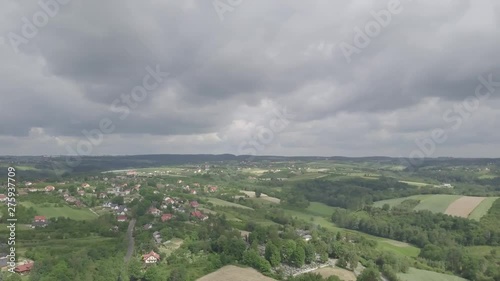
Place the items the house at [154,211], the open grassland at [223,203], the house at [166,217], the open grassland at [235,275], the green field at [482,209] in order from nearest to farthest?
1. the open grassland at [235,275]
2. the house at [166,217]
3. the house at [154,211]
4. the green field at [482,209]
5. the open grassland at [223,203]

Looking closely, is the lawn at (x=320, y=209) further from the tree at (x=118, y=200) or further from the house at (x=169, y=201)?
the tree at (x=118, y=200)

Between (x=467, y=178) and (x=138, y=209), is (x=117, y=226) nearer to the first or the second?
(x=138, y=209)

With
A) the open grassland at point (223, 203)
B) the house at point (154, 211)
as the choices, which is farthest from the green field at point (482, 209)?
the house at point (154, 211)

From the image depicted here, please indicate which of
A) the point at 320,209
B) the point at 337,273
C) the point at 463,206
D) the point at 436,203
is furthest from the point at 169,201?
the point at 463,206

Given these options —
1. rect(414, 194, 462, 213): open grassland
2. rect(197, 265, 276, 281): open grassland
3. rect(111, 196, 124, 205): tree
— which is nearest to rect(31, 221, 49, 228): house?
rect(111, 196, 124, 205): tree

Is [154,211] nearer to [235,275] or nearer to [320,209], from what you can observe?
[235,275]
